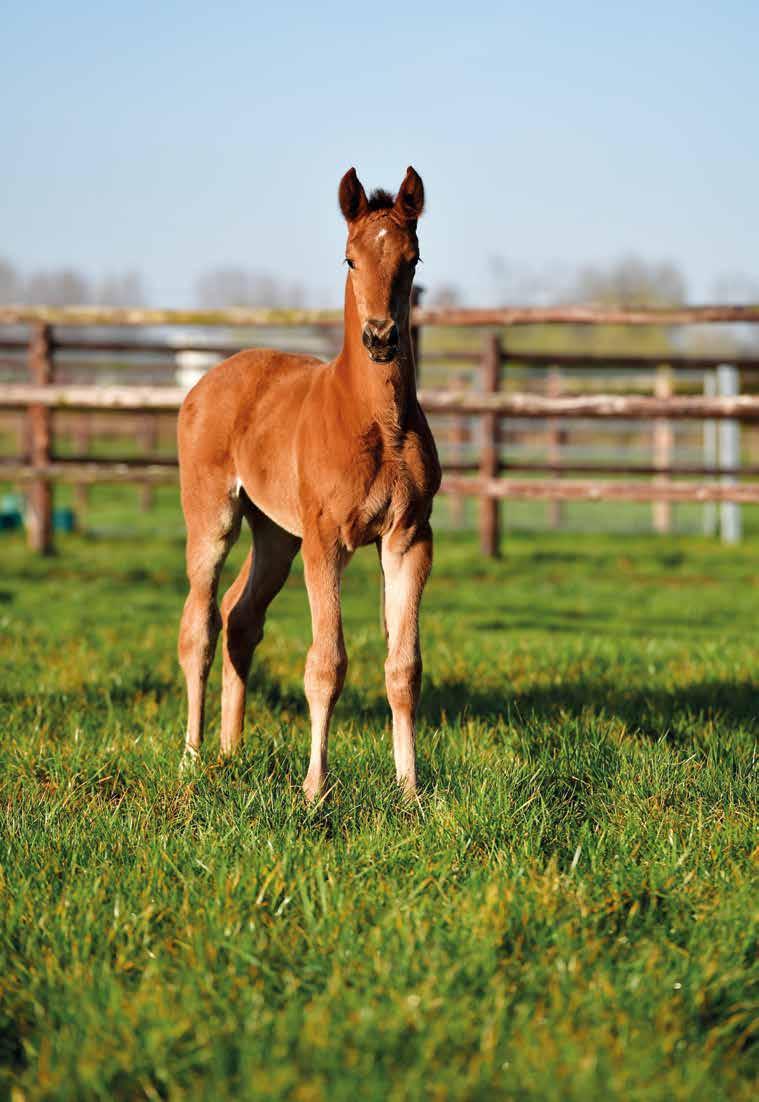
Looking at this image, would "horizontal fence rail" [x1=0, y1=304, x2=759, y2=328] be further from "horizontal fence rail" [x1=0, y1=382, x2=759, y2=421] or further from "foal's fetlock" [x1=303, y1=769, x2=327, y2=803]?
"foal's fetlock" [x1=303, y1=769, x2=327, y2=803]

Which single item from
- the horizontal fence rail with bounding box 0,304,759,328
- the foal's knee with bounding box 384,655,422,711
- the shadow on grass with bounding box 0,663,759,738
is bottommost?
the shadow on grass with bounding box 0,663,759,738

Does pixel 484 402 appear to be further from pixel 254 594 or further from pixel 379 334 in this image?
pixel 379 334

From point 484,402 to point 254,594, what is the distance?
4635mm

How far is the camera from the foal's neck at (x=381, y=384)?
3516 millimetres

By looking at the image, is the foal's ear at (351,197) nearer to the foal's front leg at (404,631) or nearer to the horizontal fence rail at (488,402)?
the foal's front leg at (404,631)

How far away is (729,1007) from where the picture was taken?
221cm

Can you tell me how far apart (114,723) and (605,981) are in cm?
263

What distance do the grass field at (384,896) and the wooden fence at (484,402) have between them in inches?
136

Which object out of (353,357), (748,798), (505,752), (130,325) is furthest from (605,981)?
(130,325)

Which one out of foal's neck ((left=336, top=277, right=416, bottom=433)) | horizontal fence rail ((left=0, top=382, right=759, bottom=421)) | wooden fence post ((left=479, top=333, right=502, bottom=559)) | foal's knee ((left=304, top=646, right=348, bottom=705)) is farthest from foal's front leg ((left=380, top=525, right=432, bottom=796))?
wooden fence post ((left=479, top=333, right=502, bottom=559))

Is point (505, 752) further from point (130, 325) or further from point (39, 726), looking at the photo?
point (130, 325)

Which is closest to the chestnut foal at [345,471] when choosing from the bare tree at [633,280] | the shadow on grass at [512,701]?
the shadow on grass at [512,701]

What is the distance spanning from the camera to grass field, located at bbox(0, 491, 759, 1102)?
6.52 feet

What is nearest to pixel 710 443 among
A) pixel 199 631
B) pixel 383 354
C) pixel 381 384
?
pixel 199 631
